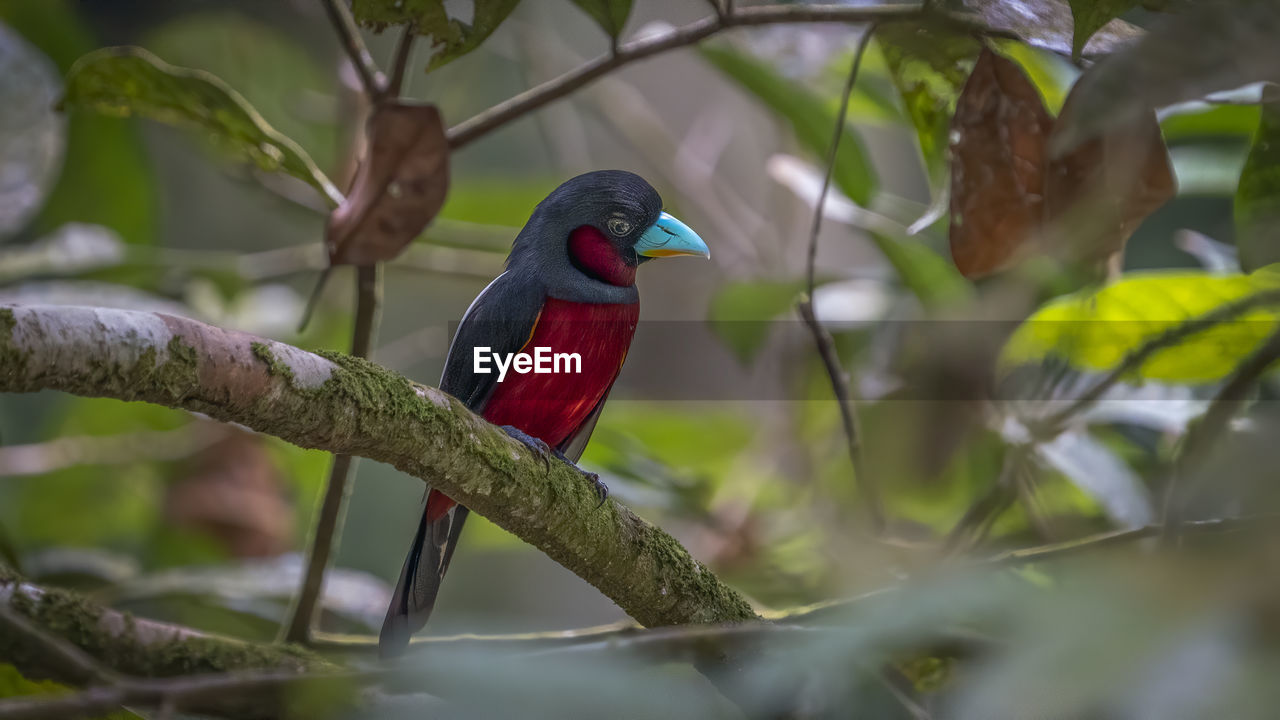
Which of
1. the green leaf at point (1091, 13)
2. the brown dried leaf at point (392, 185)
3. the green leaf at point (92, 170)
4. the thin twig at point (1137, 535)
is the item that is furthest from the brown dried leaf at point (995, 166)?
the green leaf at point (92, 170)

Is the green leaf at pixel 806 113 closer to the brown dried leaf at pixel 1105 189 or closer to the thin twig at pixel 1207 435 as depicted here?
the brown dried leaf at pixel 1105 189

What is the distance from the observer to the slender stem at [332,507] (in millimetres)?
1366

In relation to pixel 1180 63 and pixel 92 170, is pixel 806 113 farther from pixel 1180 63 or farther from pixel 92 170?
pixel 92 170

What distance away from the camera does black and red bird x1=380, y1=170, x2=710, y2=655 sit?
1320mm

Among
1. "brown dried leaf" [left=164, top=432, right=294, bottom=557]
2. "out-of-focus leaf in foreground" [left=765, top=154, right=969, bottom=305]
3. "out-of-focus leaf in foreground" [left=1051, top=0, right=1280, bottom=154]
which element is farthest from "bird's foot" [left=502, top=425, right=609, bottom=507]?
"brown dried leaf" [left=164, top=432, right=294, bottom=557]

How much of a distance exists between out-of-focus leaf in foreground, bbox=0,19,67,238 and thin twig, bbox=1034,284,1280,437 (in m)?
2.06

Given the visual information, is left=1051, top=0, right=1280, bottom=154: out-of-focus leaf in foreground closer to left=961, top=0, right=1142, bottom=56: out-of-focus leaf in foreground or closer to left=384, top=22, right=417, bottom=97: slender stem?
left=961, top=0, right=1142, bottom=56: out-of-focus leaf in foreground

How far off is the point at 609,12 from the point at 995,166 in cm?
60

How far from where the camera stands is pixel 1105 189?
1312 millimetres

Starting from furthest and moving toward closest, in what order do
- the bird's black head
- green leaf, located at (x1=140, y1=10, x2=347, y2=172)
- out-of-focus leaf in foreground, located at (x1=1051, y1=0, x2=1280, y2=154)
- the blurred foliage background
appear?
green leaf, located at (x1=140, y1=10, x2=347, y2=172) < the bird's black head < out-of-focus leaf in foreground, located at (x1=1051, y1=0, x2=1280, y2=154) < the blurred foliage background

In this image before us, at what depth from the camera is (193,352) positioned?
2.72 feet

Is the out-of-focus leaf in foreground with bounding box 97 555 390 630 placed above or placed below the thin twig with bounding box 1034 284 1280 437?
below

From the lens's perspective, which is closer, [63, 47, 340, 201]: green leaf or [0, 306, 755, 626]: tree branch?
[0, 306, 755, 626]: tree branch

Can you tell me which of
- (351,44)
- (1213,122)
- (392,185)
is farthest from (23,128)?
(1213,122)
